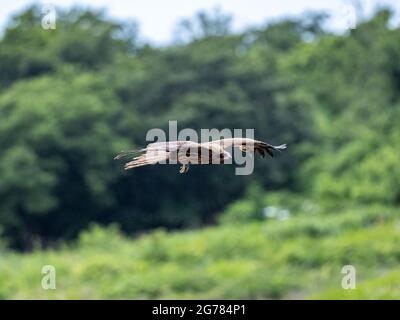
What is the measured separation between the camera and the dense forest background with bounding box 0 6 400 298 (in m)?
29.0

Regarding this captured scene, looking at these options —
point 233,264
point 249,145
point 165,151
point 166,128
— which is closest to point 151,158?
point 165,151

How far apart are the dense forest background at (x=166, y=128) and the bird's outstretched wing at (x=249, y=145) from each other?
62.8ft

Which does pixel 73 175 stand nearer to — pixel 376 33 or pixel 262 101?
pixel 262 101

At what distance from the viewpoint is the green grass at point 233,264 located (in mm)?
20547

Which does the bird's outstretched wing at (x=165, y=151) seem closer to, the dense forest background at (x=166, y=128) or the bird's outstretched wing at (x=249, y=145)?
the bird's outstretched wing at (x=249, y=145)

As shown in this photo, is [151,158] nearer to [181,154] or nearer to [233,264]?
[181,154]

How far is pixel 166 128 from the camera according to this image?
31.6m

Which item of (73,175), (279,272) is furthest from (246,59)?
(279,272)

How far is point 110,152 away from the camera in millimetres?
30688

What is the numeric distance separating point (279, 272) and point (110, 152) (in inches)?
407

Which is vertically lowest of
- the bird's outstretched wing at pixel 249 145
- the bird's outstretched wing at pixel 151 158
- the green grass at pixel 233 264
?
the bird's outstretched wing at pixel 151 158

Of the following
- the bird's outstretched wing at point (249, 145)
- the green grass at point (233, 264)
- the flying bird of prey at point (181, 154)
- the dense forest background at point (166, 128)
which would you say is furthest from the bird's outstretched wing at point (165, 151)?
the dense forest background at point (166, 128)

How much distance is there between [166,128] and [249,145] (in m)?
25.9

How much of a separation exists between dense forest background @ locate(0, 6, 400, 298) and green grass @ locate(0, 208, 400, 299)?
29.1 inches
